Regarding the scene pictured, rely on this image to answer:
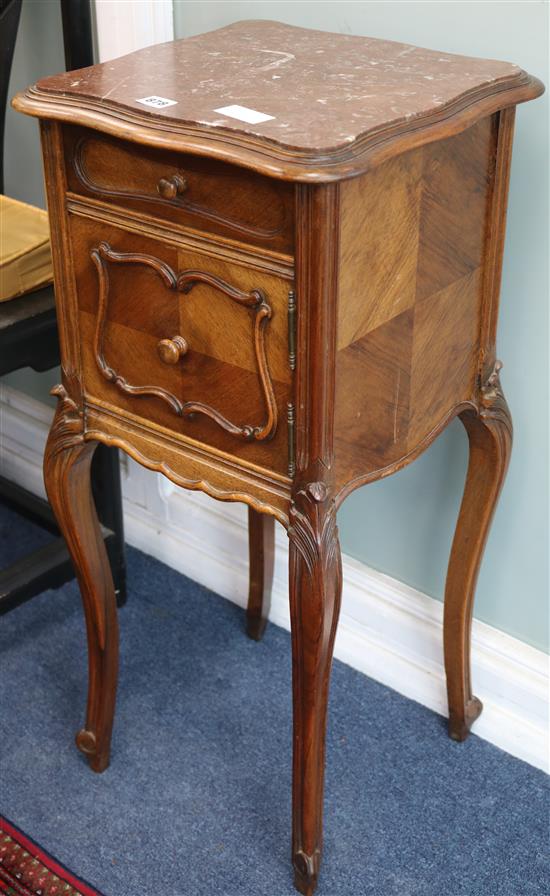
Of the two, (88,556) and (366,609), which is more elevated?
(88,556)

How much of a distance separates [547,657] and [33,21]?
1.35 meters

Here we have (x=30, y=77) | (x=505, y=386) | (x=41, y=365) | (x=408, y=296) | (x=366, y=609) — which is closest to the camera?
(x=408, y=296)

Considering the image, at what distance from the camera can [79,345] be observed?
134 cm

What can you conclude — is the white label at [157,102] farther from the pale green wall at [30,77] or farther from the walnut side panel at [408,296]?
the pale green wall at [30,77]

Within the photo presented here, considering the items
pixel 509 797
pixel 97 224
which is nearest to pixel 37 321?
pixel 97 224

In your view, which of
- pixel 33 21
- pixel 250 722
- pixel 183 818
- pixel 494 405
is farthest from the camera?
pixel 33 21

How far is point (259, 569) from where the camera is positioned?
1869 mm

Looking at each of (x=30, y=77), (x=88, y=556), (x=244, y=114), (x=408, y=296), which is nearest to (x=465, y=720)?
(x=88, y=556)

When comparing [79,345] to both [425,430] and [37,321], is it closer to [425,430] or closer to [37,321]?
[37,321]

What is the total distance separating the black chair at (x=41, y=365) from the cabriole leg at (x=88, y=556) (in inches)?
8.5

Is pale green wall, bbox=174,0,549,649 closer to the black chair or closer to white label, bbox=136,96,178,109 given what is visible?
the black chair

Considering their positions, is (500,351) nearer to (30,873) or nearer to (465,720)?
(465,720)

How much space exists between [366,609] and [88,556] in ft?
1.77

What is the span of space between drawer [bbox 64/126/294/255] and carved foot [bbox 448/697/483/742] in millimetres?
894
